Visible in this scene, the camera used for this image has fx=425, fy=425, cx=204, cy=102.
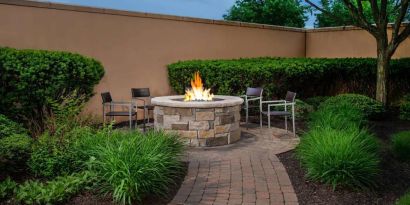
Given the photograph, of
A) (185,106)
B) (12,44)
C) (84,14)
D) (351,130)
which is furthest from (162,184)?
(84,14)

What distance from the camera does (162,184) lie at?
13.6 feet

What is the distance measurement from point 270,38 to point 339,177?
8.73 m

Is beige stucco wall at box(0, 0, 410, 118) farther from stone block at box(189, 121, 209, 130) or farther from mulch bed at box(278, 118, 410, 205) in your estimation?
mulch bed at box(278, 118, 410, 205)

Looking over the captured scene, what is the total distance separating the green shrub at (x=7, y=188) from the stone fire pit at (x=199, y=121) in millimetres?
2687

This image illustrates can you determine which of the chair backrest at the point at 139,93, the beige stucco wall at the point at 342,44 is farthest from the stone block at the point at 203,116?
the beige stucco wall at the point at 342,44

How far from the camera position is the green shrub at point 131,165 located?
3857 millimetres

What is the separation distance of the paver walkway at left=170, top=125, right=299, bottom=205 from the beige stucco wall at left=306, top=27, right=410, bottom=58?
6939 millimetres

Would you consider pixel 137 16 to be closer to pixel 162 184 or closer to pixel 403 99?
pixel 162 184

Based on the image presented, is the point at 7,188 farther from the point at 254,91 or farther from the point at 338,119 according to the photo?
the point at 254,91

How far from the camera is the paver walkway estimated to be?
163 inches

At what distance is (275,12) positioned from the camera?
20.3 meters

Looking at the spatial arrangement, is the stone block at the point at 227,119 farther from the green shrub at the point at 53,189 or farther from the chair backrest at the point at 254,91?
the green shrub at the point at 53,189

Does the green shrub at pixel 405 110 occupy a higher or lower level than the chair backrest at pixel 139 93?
lower

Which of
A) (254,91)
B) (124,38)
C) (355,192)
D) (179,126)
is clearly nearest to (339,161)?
(355,192)
